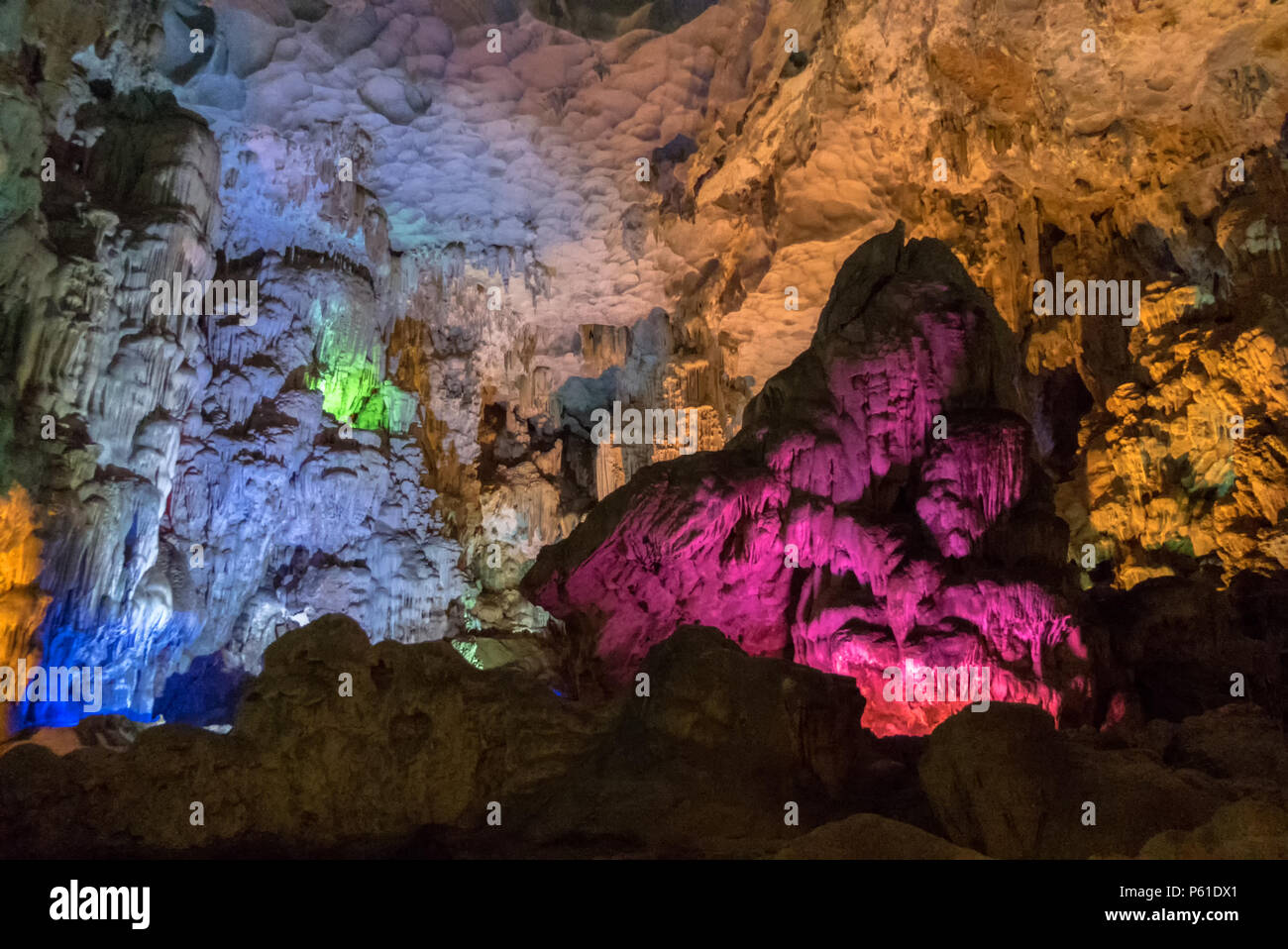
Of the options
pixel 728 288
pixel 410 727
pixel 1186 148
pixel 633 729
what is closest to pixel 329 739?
pixel 410 727

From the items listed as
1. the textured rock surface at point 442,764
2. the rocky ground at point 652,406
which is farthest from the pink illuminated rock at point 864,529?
the textured rock surface at point 442,764

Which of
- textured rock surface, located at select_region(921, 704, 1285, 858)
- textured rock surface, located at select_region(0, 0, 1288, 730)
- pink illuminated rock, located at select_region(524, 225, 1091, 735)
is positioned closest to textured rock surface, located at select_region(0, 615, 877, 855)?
textured rock surface, located at select_region(921, 704, 1285, 858)

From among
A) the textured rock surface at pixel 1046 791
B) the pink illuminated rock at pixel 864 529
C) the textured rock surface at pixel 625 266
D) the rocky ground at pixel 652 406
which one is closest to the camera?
the textured rock surface at pixel 1046 791

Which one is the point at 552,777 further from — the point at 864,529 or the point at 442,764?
the point at 864,529

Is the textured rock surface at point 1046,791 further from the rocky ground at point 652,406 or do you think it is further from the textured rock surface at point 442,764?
the textured rock surface at point 442,764

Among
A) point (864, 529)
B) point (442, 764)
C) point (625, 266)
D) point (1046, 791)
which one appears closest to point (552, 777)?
point (442, 764)

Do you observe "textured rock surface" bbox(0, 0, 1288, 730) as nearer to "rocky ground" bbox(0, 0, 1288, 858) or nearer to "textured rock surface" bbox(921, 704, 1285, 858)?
"rocky ground" bbox(0, 0, 1288, 858)

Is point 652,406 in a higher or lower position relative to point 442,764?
higher

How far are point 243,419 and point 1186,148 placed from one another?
1417cm

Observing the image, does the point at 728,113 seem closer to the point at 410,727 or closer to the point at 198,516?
the point at 198,516

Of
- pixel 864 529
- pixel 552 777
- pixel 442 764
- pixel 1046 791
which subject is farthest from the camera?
pixel 864 529

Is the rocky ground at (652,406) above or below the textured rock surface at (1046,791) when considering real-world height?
above

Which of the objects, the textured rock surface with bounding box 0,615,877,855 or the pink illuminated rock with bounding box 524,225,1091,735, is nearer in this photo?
the textured rock surface with bounding box 0,615,877,855

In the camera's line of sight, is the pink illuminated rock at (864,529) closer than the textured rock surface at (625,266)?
Yes
